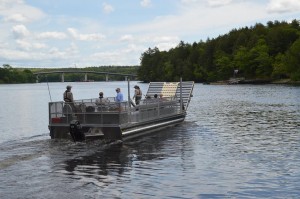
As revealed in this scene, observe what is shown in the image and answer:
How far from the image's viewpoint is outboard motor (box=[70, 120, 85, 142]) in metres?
22.5

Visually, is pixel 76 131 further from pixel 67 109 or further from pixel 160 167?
pixel 160 167

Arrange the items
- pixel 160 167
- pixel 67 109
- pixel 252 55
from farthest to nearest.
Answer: pixel 252 55 → pixel 67 109 → pixel 160 167

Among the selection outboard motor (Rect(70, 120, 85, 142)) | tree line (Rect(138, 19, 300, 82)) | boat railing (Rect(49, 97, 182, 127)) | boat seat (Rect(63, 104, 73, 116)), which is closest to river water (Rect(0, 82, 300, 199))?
outboard motor (Rect(70, 120, 85, 142))

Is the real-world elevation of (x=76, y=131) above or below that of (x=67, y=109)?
below

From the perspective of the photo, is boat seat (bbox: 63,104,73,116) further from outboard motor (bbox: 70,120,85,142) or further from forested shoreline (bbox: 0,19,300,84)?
forested shoreline (bbox: 0,19,300,84)

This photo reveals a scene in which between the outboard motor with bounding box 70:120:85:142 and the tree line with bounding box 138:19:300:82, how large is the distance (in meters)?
114

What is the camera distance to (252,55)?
522 feet

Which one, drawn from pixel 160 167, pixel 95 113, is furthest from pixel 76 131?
pixel 160 167

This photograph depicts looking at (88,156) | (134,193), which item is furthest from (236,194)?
(88,156)

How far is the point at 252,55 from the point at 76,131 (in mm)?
142801

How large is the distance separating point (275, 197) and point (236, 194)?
1099 mm

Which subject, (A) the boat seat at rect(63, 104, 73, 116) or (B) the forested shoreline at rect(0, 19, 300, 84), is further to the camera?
(B) the forested shoreline at rect(0, 19, 300, 84)

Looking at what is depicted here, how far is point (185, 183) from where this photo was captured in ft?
49.8

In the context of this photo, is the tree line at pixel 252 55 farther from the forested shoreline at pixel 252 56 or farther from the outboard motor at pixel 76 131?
the outboard motor at pixel 76 131
